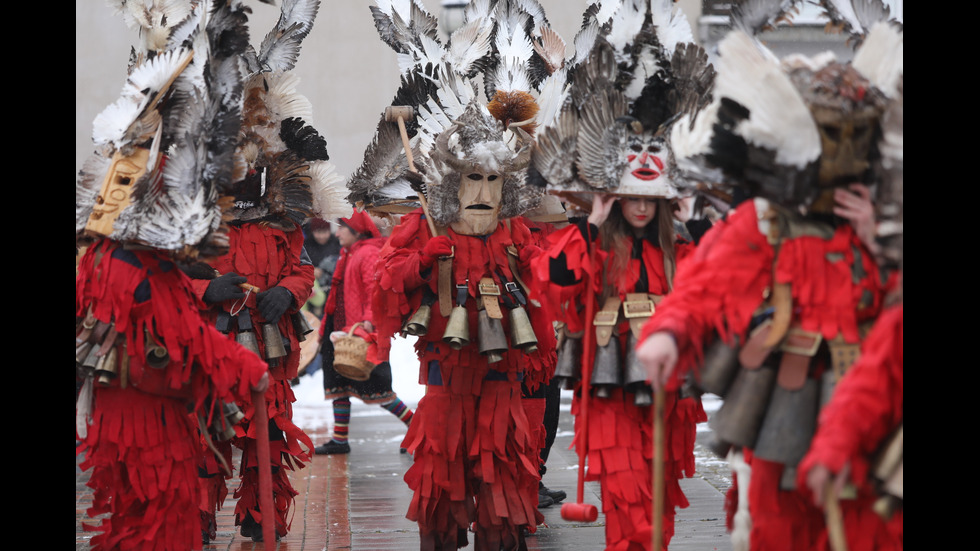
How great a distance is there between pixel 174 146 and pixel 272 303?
149 centimetres

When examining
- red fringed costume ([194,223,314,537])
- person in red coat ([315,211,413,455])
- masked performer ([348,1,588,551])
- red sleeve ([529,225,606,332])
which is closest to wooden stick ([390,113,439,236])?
masked performer ([348,1,588,551])

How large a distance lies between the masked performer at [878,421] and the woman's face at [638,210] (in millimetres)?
1525

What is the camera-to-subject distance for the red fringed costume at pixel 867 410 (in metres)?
2.76

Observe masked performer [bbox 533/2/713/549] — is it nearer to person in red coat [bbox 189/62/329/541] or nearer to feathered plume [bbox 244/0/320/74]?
person in red coat [bbox 189/62/329/541]

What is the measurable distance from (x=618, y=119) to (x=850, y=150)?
152cm

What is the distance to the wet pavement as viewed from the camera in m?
5.52

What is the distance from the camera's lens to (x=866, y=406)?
2.79m

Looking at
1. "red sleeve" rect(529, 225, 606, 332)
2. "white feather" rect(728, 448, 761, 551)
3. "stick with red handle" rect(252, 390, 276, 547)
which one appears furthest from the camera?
"red sleeve" rect(529, 225, 606, 332)

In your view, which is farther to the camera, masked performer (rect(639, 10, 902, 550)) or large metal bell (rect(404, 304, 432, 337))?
large metal bell (rect(404, 304, 432, 337))

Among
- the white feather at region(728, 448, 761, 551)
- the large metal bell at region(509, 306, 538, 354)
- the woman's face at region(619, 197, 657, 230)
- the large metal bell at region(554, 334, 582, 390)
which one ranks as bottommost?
the white feather at region(728, 448, 761, 551)

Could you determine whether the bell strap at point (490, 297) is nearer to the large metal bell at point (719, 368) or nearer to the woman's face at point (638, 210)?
the woman's face at point (638, 210)

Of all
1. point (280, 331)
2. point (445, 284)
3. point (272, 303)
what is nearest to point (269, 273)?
point (272, 303)

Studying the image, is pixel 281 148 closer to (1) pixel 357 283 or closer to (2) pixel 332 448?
(1) pixel 357 283

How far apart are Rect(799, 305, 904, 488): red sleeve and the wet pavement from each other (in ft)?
8.63
